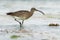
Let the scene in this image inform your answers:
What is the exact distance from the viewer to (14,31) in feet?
34.9

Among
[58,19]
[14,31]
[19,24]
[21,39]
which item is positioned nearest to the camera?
[21,39]

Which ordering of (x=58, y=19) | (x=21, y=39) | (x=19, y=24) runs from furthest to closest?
(x=58, y=19), (x=19, y=24), (x=21, y=39)

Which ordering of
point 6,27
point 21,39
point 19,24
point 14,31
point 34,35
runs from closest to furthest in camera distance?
point 21,39
point 34,35
point 14,31
point 6,27
point 19,24

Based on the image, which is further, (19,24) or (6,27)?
(19,24)

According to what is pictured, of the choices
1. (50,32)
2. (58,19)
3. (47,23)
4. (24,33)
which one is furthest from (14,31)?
(58,19)

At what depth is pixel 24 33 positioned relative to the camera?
33.8 ft

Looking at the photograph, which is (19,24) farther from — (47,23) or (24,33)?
(24,33)

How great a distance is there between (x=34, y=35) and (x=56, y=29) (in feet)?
4.40

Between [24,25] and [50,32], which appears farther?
[24,25]

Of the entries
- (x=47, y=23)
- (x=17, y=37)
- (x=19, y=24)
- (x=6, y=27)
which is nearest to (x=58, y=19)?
(x=47, y=23)

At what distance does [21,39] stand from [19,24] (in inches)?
119

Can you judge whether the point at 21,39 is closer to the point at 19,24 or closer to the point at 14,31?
the point at 14,31

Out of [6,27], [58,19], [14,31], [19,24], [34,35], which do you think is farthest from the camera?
[58,19]

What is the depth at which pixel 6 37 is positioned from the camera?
960 cm
